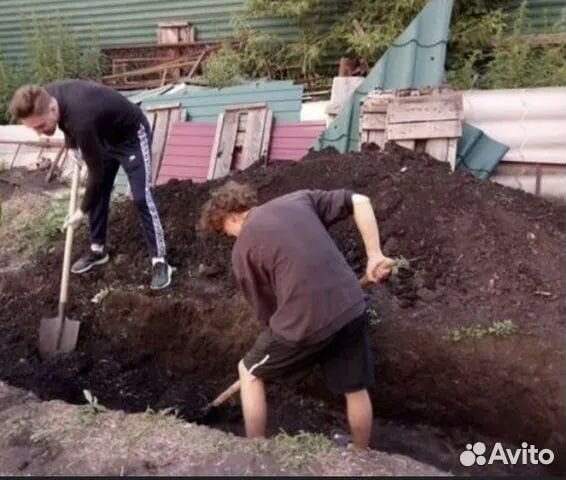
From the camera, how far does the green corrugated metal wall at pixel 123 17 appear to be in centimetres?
870

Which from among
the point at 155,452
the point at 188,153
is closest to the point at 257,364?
the point at 155,452

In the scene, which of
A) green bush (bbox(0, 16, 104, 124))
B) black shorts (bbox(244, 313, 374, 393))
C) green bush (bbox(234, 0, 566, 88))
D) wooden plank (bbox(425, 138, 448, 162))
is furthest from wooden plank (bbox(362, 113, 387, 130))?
green bush (bbox(0, 16, 104, 124))

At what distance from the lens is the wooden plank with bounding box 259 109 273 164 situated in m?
6.27

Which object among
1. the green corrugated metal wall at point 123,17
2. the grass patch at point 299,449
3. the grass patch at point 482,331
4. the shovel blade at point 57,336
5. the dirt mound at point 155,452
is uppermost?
the green corrugated metal wall at point 123,17

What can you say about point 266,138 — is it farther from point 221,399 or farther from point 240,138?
point 221,399

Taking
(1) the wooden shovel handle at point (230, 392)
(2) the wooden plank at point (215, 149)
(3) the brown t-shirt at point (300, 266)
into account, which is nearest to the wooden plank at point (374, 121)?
(2) the wooden plank at point (215, 149)

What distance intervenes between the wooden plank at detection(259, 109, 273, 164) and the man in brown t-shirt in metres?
3.23

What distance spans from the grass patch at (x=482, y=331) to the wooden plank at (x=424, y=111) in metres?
2.01

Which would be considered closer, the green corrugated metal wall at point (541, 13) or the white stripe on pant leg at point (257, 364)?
the white stripe on pant leg at point (257, 364)

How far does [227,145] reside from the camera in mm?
6535

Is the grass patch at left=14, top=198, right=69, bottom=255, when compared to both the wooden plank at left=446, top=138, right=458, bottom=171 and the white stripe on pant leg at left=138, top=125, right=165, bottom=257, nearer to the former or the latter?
the white stripe on pant leg at left=138, top=125, right=165, bottom=257

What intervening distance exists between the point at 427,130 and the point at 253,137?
187 centimetres

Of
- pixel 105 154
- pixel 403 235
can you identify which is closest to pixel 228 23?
pixel 105 154

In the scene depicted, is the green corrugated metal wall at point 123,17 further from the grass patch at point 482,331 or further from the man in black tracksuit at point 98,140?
the grass patch at point 482,331
